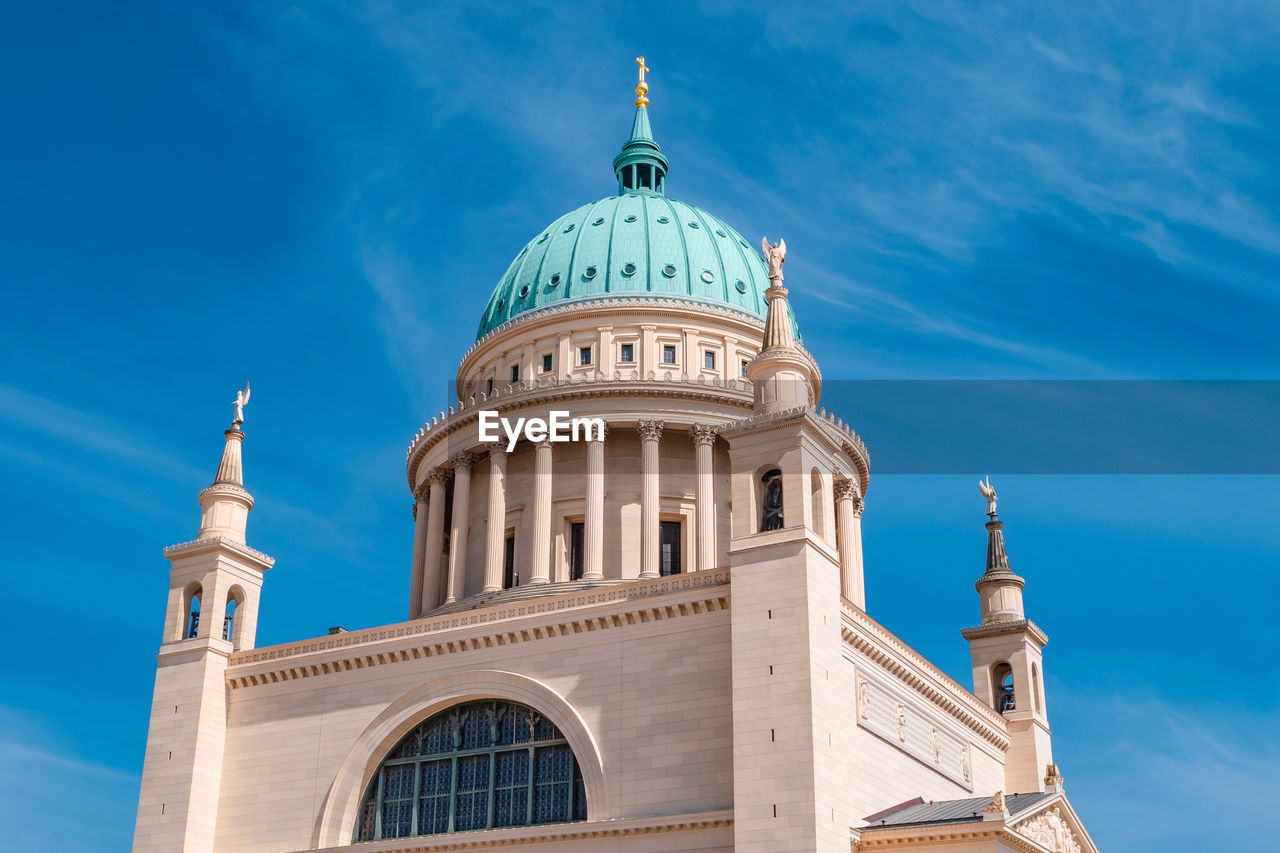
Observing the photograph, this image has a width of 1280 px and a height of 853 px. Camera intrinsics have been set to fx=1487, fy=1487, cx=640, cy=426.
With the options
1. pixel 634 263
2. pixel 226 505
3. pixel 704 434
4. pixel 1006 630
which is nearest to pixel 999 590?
pixel 1006 630

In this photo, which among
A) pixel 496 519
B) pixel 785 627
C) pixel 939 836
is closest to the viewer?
pixel 939 836

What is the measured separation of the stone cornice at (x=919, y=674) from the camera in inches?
1732

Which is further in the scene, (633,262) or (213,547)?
(633,262)

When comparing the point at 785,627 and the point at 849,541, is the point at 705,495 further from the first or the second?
the point at 785,627

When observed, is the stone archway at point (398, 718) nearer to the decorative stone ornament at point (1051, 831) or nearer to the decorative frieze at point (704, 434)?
the decorative stone ornament at point (1051, 831)

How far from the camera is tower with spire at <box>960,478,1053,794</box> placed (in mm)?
57375

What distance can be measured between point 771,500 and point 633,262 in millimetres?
24004

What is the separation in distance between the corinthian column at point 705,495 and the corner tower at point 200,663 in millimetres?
16101

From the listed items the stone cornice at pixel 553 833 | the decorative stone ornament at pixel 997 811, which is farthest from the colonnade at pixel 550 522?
the decorative stone ornament at pixel 997 811

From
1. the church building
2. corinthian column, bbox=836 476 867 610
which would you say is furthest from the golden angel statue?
corinthian column, bbox=836 476 867 610

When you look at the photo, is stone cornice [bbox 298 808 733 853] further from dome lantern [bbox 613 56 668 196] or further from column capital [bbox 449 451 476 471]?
dome lantern [bbox 613 56 668 196]

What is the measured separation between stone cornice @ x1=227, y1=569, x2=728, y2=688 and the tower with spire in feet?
66.5

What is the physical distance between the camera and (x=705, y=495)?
5825cm

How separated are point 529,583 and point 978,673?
18600 mm
